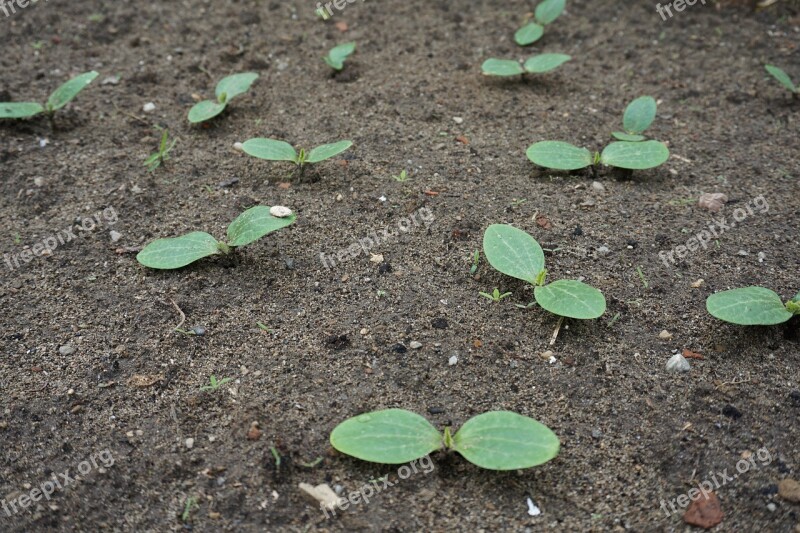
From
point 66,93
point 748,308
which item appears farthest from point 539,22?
point 66,93

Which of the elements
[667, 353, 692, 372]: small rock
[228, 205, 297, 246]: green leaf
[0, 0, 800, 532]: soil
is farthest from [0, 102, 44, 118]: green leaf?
[667, 353, 692, 372]: small rock

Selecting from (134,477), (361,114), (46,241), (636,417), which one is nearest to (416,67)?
(361,114)

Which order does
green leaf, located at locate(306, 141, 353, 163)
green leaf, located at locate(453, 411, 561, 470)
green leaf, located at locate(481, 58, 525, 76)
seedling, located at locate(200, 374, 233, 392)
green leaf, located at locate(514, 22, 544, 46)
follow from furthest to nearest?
green leaf, located at locate(514, 22, 544, 46) → green leaf, located at locate(481, 58, 525, 76) → green leaf, located at locate(306, 141, 353, 163) → seedling, located at locate(200, 374, 233, 392) → green leaf, located at locate(453, 411, 561, 470)

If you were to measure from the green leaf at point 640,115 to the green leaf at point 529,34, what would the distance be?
2.15ft

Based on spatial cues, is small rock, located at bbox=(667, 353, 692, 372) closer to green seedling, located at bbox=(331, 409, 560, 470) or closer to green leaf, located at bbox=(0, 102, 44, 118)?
green seedling, located at bbox=(331, 409, 560, 470)

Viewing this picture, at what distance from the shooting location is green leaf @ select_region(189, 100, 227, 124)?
255cm

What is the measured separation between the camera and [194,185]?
2357 millimetres

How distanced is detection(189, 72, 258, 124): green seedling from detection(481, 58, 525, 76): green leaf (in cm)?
86

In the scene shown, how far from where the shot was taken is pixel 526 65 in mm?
2766

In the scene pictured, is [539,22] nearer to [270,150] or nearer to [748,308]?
[270,150]

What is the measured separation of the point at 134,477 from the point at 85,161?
4.31 feet

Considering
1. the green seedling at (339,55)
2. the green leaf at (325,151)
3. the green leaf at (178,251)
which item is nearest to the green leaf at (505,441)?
the green leaf at (178,251)

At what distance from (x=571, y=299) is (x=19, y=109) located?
200 cm

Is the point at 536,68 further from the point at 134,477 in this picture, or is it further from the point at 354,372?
the point at 134,477
